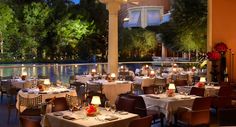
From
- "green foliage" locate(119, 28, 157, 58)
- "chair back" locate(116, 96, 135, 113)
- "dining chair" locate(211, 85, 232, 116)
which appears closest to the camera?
"chair back" locate(116, 96, 135, 113)

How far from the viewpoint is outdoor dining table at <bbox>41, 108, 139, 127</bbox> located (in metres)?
5.35

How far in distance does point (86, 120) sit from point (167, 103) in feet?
7.60

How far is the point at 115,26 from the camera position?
12.3 m

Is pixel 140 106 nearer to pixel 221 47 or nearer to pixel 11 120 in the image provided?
pixel 11 120

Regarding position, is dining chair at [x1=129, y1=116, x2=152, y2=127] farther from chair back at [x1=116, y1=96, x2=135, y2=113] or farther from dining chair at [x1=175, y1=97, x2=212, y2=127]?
dining chair at [x1=175, y1=97, x2=212, y2=127]

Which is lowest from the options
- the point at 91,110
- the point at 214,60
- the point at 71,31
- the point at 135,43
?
the point at 91,110

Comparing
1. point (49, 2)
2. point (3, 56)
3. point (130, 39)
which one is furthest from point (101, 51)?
point (3, 56)

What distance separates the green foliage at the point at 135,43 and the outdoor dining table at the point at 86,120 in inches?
699

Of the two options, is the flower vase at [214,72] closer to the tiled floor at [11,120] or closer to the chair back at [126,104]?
the tiled floor at [11,120]

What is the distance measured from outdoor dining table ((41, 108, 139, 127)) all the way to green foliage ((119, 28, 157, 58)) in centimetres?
1776

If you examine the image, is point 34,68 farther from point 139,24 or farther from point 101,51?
point 139,24

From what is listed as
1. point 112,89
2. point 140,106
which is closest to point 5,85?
point 112,89

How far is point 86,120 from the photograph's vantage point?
5.48 meters

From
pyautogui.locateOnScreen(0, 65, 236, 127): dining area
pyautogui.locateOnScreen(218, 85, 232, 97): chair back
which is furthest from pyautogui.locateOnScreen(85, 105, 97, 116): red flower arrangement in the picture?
pyautogui.locateOnScreen(218, 85, 232, 97): chair back
